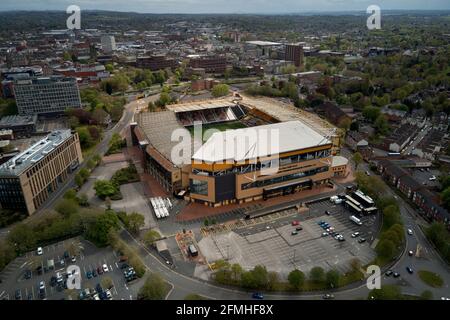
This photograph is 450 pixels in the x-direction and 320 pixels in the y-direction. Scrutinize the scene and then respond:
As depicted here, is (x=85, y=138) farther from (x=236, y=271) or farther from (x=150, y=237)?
(x=236, y=271)

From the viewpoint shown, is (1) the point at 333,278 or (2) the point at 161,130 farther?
(2) the point at 161,130

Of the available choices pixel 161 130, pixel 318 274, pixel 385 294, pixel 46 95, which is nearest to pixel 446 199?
pixel 385 294

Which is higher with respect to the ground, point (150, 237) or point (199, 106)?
point (199, 106)

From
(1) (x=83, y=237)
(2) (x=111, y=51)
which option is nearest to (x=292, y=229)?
(1) (x=83, y=237)

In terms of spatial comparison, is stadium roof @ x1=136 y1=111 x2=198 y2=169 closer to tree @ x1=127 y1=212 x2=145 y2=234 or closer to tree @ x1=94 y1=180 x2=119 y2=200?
tree @ x1=94 y1=180 x2=119 y2=200

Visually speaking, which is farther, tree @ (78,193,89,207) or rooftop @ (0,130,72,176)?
tree @ (78,193,89,207)

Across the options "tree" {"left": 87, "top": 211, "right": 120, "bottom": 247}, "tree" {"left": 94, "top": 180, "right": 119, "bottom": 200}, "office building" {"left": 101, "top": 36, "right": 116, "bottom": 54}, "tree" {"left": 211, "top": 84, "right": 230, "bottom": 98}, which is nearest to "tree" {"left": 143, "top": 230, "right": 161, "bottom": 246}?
"tree" {"left": 87, "top": 211, "right": 120, "bottom": 247}

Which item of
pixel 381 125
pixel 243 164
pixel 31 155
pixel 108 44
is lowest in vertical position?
pixel 381 125

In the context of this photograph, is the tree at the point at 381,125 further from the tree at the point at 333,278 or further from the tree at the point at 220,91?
the tree at the point at 333,278

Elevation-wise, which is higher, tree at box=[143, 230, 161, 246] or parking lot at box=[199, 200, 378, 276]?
tree at box=[143, 230, 161, 246]
